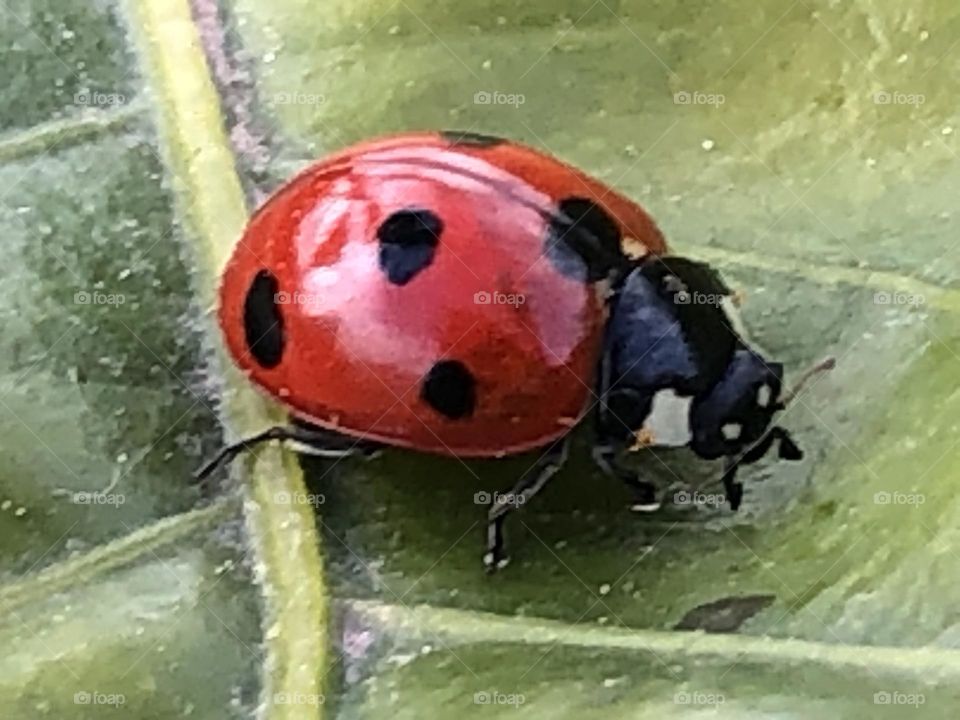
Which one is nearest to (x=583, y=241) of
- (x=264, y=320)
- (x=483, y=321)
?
(x=483, y=321)

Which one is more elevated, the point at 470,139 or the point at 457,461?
the point at 470,139

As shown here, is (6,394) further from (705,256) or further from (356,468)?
(705,256)

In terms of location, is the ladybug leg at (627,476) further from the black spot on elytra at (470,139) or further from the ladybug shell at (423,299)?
the black spot on elytra at (470,139)

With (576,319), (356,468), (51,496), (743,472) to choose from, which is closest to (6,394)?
(51,496)

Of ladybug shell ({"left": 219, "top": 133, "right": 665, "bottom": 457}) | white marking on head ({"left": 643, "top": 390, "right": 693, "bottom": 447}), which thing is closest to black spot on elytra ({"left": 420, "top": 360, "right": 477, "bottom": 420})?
ladybug shell ({"left": 219, "top": 133, "right": 665, "bottom": 457})

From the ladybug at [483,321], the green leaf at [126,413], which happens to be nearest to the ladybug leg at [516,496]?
the ladybug at [483,321]

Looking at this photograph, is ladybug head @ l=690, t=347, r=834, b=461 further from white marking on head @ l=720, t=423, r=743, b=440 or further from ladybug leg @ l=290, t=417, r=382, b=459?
ladybug leg @ l=290, t=417, r=382, b=459

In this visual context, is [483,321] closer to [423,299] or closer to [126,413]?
[423,299]
